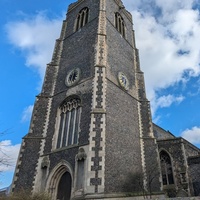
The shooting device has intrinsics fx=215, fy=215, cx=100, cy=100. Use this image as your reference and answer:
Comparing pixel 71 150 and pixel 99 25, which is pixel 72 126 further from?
pixel 99 25

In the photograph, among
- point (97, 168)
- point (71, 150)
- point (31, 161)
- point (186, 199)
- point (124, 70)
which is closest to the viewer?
point (186, 199)

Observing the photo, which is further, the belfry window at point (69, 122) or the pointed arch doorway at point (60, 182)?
the belfry window at point (69, 122)

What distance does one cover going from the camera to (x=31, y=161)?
1480cm

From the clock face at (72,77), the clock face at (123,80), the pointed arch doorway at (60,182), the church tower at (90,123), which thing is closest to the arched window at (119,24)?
the church tower at (90,123)

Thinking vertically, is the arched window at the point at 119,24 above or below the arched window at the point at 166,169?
above

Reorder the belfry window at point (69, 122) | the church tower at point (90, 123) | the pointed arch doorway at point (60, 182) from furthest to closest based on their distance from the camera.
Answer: the belfry window at point (69, 122), the pointed arch doorway at point (60, 182), the church tower at point (90, 123)

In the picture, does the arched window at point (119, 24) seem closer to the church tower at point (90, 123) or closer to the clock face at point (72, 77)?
the church tower at point (90, 123)

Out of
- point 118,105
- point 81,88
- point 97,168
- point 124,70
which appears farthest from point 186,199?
point 124,70

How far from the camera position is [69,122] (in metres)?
15.5

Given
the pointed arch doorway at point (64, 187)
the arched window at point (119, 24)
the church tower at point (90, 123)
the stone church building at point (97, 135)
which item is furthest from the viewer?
the arched window at point (119, 24)

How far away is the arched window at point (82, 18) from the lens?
2165 centimetres

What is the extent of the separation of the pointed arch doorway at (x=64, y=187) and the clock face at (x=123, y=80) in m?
8.02

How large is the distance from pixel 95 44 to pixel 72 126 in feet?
23.1

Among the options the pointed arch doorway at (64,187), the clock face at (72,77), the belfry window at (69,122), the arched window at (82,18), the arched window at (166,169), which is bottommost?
the pointed arch doorway at (64,187)
